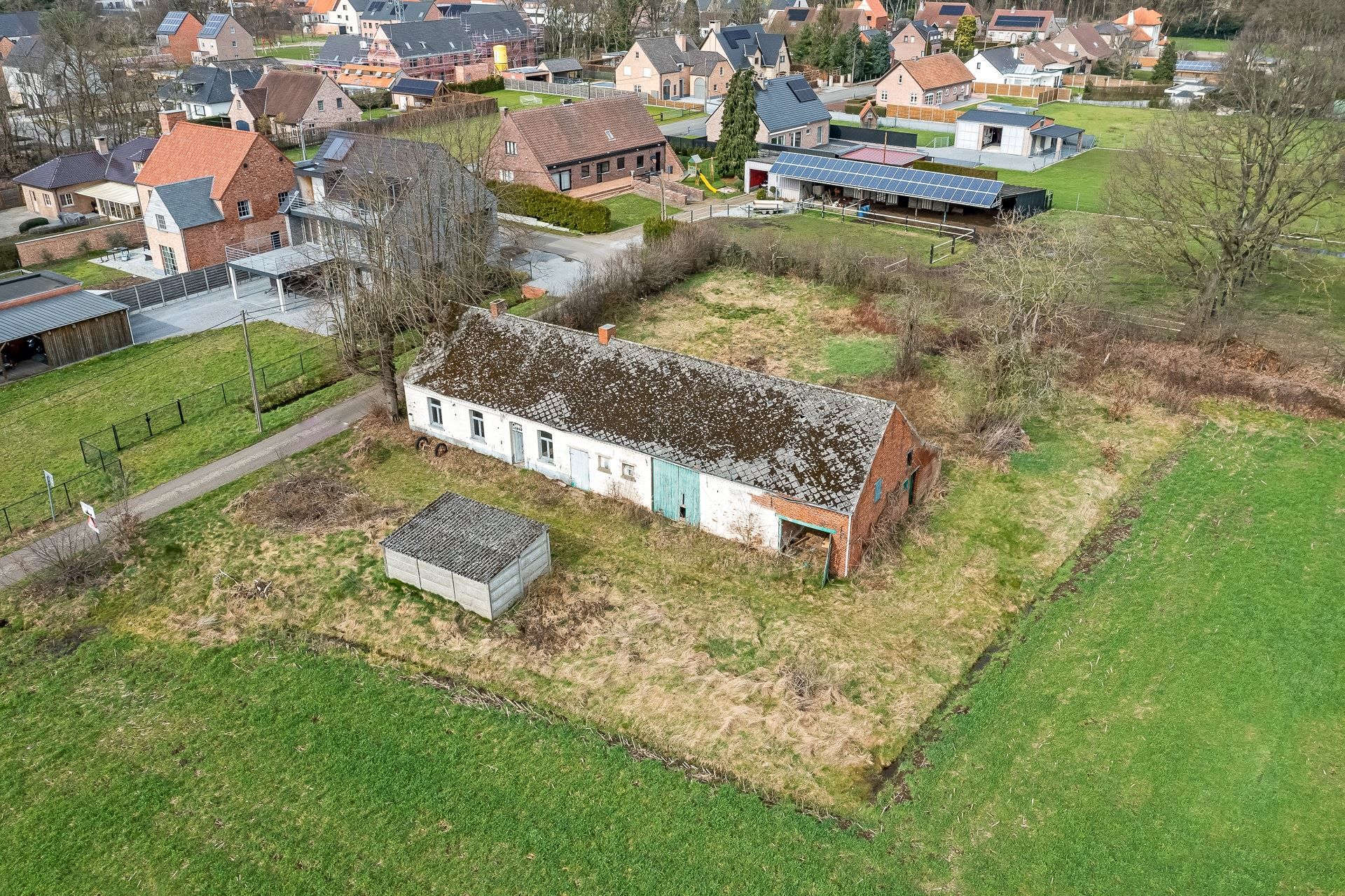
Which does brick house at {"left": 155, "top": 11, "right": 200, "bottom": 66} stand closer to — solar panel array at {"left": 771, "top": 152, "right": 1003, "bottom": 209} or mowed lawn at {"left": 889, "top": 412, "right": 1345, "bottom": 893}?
solar panel array at {"left": 771, "top": 152, "right": 1003, "bottom": 209}

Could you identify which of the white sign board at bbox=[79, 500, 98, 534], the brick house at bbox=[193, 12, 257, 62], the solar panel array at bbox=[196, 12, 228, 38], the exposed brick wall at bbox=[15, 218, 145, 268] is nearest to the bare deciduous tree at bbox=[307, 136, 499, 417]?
the white sign board at bbox=[79, 500, 98, 534]

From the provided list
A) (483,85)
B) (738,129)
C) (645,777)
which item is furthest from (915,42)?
(645,777)

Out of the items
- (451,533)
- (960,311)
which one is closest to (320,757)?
(451,533)

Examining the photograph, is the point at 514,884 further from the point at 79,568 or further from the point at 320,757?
the point at 79,568

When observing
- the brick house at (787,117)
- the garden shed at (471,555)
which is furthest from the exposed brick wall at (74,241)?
the brick house at (787,117)

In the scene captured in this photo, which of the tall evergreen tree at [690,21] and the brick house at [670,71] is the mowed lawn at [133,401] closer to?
the brick house at [670,71]

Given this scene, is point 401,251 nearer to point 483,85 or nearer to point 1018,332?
point 1018,332
